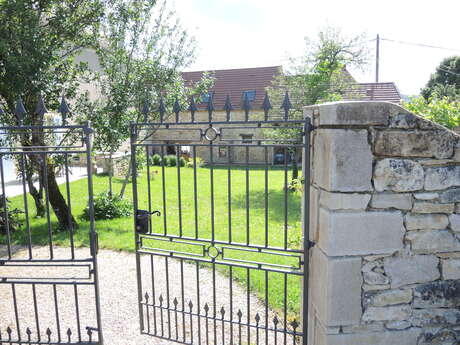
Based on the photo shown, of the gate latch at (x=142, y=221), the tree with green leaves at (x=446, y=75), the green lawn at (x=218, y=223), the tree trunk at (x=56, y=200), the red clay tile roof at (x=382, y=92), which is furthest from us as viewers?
the tree with green leaves at (x=446, y=75)

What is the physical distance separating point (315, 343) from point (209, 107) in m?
2.07

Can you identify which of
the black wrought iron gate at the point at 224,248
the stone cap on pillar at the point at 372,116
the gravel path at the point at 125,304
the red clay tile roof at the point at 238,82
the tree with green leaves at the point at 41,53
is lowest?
the gravel path at the point at 125,304

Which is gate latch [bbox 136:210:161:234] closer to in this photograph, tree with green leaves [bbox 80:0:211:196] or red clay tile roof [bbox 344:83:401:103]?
tree with green leaves [bbox 80:0:211:196]

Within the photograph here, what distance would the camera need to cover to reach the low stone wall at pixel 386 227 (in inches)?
93.4

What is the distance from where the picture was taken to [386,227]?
2441 millimetres

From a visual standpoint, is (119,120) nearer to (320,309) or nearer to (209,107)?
(209,107)

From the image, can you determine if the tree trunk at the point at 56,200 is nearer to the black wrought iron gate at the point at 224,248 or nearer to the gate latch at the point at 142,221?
the black wrought iron gate at the point at 224,248

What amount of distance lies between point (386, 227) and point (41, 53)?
6.08 metres

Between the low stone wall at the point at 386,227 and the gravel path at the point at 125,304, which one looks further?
the gravel path at the point at 125,304

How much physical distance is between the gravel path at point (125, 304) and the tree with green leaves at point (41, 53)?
2165 mm

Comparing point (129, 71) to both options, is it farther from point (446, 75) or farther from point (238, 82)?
point (446, 75)

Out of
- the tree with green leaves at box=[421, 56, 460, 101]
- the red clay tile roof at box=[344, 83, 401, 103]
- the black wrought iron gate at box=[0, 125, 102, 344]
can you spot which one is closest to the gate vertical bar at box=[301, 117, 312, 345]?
the black wrought iron gate at box=[0, 125, 102, 344]

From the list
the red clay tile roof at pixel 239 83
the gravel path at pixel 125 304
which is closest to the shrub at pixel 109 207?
the gravel path at pixel 125 304

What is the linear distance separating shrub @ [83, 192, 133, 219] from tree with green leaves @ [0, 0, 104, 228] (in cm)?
97
